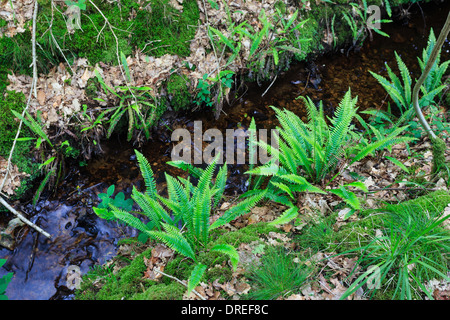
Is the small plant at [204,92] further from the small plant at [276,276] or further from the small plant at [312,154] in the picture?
the small plant at [276,276]

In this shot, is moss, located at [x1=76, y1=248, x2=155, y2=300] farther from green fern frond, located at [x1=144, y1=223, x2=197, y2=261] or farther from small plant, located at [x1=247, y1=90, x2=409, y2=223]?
small plant, located at [x1=247, y1=90, x2=409, y2=223]

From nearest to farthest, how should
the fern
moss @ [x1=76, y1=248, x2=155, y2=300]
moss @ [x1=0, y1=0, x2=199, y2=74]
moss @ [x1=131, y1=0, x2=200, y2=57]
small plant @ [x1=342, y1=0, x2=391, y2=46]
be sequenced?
the fern, moss @ [x1=76, y1=248, x2=155, y2=300], moss @ [x1=0, y1=0, x2=199, y2=74], moss @ [x1=131, y1=0, x2=200, y2=57], small plant @ [x1=342, y1=0, x2=391, y2=46]

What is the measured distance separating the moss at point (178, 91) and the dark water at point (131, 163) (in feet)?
0.86

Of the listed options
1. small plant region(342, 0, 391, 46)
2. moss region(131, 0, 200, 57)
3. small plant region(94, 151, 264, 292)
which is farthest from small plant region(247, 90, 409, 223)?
small plant region(342, 0, 391, 46)

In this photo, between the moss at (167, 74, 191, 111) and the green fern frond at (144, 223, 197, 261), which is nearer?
the green fern frond at (144, 223, 197, 261)

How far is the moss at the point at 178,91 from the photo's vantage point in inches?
162

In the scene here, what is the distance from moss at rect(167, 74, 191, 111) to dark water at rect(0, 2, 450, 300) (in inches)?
10.3

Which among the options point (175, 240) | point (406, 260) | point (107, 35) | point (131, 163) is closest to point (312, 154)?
point (406, 260)

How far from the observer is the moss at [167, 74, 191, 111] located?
13.5 ft

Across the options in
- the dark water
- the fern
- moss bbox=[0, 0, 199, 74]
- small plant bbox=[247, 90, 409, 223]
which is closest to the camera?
the fern

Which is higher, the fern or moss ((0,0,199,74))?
moss ((0,0,199,74))

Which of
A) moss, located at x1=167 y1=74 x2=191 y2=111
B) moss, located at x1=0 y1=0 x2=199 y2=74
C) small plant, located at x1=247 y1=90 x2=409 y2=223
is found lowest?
small plant, located at x1=247 y1=90 x2=409 y2=223
